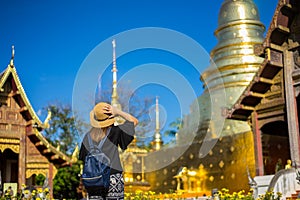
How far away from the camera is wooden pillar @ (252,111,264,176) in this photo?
12.2 meters

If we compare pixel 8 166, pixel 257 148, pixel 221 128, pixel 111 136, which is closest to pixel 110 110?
pixel 111 136

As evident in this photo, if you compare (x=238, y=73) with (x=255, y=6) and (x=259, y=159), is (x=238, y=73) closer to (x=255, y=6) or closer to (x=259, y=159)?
(x=255, y=6)

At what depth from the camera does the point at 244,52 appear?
55.7 feet

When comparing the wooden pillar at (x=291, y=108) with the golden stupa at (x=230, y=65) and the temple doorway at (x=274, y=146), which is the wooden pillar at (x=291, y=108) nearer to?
the temple doorway at (x=274, y=146)

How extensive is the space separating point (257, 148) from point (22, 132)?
7993 millimetres

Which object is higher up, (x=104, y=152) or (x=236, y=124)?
(x=236, y=124)

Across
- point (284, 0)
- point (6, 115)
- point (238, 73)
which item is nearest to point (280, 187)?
point (284, 0)

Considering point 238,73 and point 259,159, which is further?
point 238,73

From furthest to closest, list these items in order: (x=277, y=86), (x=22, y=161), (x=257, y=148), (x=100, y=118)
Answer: (x=22, y=161) < (x=257, y=148) < (x=277, y=86) < (x=100, y=118)

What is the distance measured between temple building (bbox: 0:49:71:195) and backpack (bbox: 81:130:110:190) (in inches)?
463

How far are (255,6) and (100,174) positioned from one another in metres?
15.3

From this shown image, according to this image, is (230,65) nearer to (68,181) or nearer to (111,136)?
(68,181)

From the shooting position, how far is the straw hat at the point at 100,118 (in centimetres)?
468

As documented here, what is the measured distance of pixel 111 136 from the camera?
4703mm
